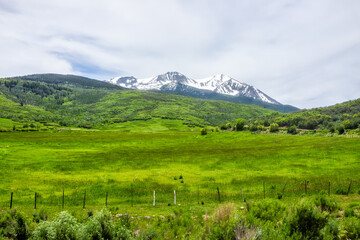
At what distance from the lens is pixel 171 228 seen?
503 inches

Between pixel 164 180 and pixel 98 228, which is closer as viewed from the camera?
pixel 98 228

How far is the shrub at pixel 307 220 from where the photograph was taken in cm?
958

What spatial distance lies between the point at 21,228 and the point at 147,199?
15573 millimetres

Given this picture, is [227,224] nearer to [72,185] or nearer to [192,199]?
[192,199]

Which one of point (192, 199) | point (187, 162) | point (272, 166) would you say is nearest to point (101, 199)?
point (192, 199)

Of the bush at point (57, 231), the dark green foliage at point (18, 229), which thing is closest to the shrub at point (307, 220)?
the bush at point (57, 231)

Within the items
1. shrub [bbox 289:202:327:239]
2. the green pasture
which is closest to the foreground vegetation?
→ shrub [bbox 289:202:327:239]

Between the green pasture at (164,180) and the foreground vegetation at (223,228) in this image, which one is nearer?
the foreground vegetation at (223,228)

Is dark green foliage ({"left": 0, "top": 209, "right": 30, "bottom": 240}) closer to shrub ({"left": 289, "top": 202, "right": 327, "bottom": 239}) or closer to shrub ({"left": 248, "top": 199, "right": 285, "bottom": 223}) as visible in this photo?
shrub ({"left": 248, "top": 199, "right": 285, "bottom": 223})

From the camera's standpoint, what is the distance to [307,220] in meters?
9.79

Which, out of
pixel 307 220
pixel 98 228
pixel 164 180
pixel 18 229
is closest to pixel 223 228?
pixel 307 220

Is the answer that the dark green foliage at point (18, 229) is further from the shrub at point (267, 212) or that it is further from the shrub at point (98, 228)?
the shrub at point (267, 212)

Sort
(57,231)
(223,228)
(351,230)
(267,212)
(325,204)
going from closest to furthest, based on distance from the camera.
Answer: (57,231) → (223,228) → (351,230) → (267,212) → (325,204)

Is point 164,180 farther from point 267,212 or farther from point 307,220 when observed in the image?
point 307,220
